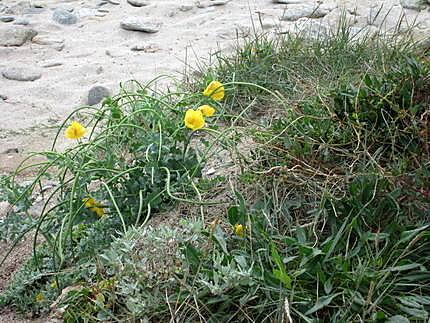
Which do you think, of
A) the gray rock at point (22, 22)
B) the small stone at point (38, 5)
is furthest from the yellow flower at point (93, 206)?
the small stone at point (38, 5)

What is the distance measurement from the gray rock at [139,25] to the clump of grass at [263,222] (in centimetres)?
240

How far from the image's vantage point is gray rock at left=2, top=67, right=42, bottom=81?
14.3 ft

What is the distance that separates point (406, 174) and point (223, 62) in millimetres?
1815

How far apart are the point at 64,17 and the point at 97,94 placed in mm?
1710

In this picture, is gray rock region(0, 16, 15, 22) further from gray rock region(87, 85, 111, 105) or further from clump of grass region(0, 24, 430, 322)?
clump of grass region(0, 24, 430, 322)

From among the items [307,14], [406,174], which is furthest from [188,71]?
[406,174]

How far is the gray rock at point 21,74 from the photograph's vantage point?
437 cm

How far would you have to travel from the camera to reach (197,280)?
1.75 metres

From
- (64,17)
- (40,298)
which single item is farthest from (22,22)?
(40,298)

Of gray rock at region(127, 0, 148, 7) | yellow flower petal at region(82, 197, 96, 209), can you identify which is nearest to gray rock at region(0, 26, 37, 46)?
gray rock at region(127, 0, 148, 7)

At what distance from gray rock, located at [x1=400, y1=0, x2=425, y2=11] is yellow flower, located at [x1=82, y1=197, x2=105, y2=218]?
318 centimetres

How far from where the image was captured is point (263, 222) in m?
2.01

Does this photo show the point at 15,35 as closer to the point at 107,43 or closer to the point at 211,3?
the point at 107,43

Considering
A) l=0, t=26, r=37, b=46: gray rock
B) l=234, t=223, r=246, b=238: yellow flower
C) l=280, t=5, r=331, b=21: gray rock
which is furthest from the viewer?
l=0, t=26, r=37, b=46: gray rock
